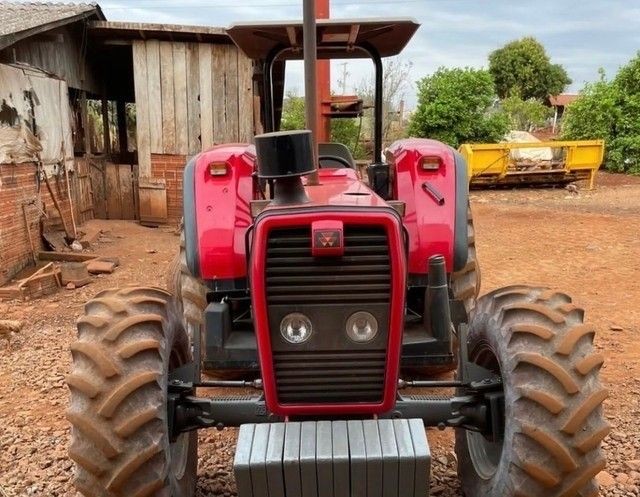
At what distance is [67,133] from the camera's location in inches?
405

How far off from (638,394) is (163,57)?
29.4 ft

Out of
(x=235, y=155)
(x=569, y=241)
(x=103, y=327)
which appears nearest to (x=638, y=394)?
(x=235, y=155)

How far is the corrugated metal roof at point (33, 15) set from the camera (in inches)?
306

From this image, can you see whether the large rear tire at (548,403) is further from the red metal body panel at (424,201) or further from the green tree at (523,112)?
the green tree at (523,112)

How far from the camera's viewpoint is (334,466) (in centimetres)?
196

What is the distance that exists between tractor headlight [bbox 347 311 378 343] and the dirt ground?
116 cm

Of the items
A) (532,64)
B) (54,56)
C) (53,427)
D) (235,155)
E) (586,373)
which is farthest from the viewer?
(532,64)

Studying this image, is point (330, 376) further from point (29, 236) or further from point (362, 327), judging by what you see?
point (29, 236)

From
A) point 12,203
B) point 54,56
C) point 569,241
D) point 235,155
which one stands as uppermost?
point 54,56

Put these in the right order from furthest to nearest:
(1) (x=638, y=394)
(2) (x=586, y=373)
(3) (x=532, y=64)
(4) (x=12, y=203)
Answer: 1. (3) (x=532, y=64)
2. (4) (x=12, y=203)
3. (1) (x=638, y=394)
4. (2) (x=586, y=373)

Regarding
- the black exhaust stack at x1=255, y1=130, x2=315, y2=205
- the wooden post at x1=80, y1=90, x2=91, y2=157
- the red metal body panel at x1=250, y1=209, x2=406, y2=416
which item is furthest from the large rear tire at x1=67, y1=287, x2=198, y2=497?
the wooden post at x1=80, y1=90, x2=91, y2=157

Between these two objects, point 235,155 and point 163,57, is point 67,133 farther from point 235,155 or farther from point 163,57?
point 235,155

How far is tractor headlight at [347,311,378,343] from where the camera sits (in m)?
2.51

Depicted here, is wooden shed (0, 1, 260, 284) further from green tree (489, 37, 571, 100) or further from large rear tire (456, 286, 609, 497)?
green tree (489, 37, 571, 100)
